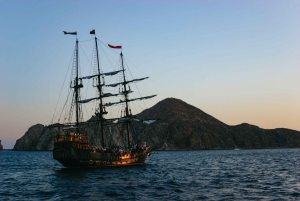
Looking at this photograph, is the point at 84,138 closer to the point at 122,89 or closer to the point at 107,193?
the point at 122,89

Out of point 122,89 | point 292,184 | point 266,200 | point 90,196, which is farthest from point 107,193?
point 122,89

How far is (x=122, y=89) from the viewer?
243ft

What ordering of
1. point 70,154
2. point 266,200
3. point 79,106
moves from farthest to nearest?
point 79,106
point 70,154
point 266,200

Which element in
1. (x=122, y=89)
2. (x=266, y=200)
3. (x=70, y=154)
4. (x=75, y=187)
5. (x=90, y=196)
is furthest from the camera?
(x=122, y=89)

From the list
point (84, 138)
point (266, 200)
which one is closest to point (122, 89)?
point (84, 138)

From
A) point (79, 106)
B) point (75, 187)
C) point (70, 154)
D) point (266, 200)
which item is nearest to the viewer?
point (266, 200)

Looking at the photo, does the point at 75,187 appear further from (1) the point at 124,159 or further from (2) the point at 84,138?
(1) the point at 124,159

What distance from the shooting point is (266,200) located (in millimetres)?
25234

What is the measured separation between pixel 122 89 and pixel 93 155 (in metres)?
23.1

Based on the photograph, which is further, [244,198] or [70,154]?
[70,154]

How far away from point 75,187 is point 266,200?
62.2 feet

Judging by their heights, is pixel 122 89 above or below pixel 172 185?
above

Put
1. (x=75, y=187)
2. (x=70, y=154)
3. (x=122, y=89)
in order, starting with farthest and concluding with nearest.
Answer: (x=122, y=89) < (x=70, y=154) < (x=75, y=187)

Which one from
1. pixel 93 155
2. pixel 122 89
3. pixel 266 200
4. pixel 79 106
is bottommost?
pixel 266 200
